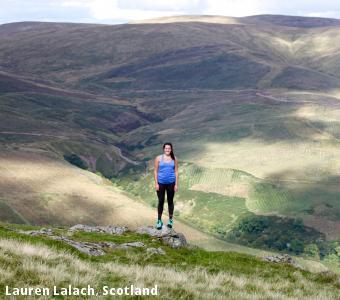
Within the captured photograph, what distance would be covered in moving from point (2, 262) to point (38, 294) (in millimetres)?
2931

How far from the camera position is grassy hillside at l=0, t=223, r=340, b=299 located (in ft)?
59.7

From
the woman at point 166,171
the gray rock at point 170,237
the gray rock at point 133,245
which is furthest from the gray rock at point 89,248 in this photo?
the gray rock at point 170,237

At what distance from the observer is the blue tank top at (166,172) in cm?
2917

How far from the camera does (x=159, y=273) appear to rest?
826 inches

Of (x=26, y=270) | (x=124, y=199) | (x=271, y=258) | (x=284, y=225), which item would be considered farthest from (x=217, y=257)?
(x=284, y=225)

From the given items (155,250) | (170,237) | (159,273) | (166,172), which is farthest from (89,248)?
(170,237)

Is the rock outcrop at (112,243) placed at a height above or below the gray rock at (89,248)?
below

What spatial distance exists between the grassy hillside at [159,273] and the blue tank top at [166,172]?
12.2ft

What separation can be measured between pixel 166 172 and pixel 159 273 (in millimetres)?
8996

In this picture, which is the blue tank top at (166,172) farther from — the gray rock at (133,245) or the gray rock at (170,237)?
the gray rock at (170,237)

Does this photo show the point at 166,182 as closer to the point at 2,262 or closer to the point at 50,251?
the point at 50,251

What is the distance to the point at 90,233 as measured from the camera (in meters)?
33.7

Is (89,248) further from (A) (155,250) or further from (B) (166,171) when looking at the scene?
(B) (166,171)

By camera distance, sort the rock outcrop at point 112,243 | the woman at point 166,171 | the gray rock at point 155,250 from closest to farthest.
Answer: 1. the rock outcrop at point 112,243
2. the gray rock at point 155,250
3. the woman at point 166,171
